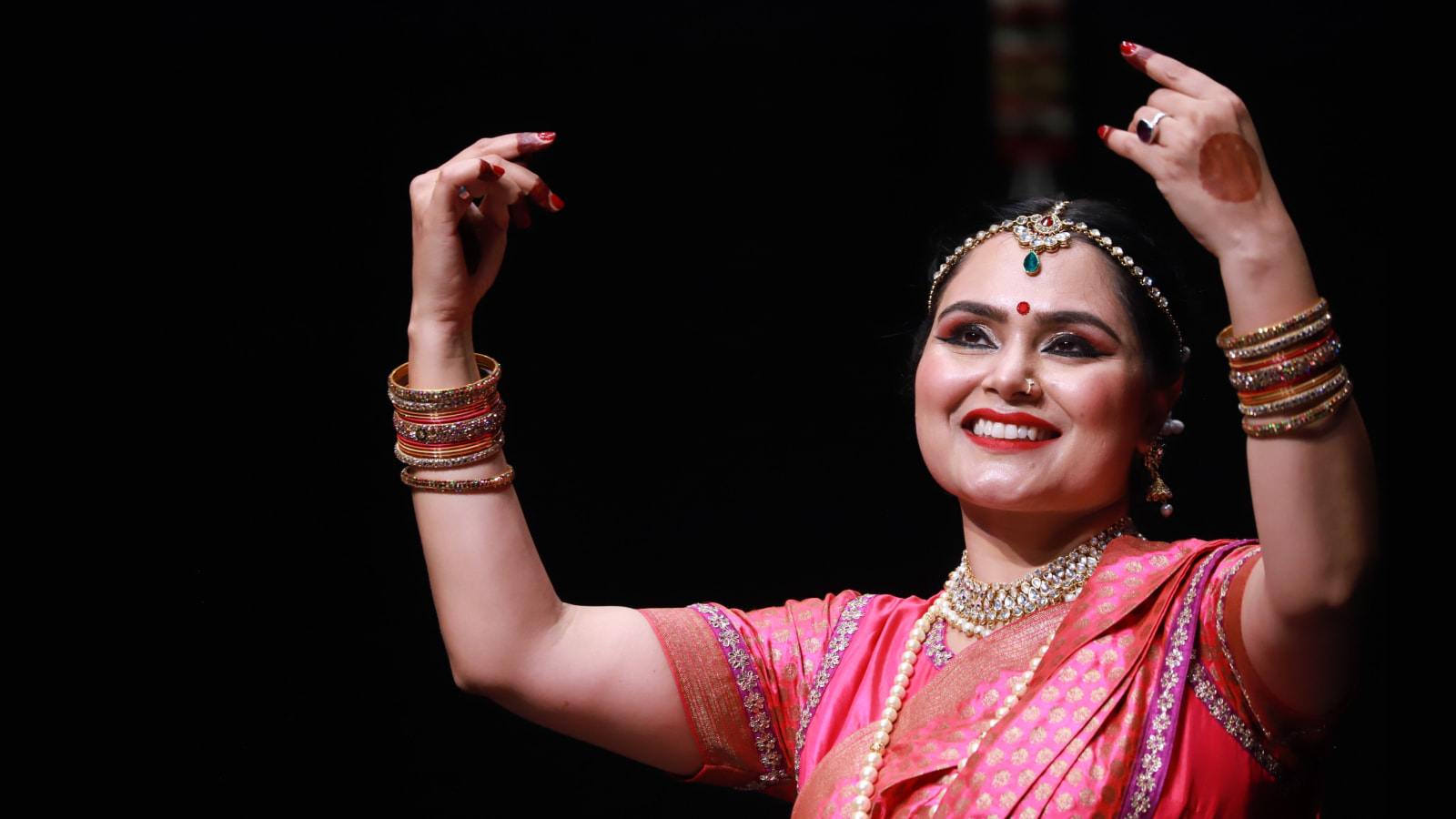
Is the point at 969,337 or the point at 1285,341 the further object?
the point at 969,337

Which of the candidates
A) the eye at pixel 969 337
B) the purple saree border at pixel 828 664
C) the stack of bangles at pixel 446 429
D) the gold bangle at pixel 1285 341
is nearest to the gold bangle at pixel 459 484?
the stack of bangles at pixel 446 429

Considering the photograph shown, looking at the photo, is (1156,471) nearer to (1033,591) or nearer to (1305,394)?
(1033,591)

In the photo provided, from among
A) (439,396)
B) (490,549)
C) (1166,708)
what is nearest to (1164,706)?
(1166,708)

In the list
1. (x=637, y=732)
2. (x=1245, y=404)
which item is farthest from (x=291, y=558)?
(x=1245, y=404)

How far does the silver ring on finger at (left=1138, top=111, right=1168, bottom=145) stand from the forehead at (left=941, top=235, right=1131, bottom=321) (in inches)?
14.8

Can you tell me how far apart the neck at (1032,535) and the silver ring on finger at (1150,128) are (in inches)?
21.6

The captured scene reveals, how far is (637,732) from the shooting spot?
74.0 inches

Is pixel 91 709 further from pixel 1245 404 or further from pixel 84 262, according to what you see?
pixel 1245 404

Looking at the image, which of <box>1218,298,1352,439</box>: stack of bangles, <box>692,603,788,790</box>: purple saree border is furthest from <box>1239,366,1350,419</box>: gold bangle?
<box>692,603,788,790</box>: purple saree border

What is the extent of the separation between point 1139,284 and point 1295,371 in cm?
52

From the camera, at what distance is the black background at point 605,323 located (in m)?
2.29

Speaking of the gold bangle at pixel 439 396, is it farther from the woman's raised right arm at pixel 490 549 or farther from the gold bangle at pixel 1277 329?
the gold bangle at pixel 1277 329

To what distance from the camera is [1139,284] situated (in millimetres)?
1825

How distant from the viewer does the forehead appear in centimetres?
177
